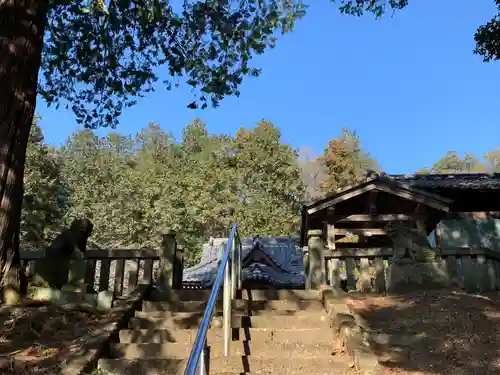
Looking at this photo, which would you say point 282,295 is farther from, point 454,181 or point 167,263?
point 454,181

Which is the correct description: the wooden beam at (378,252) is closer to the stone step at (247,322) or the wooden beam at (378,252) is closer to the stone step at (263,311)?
the stone step at (263,311)

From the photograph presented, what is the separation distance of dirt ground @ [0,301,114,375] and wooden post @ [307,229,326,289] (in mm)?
3333

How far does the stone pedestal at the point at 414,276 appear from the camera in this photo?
23.0ft

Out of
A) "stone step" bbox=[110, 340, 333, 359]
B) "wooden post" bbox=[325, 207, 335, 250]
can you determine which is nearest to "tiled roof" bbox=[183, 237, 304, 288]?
"wooden post" bbox=[325, 207, 335, 250]

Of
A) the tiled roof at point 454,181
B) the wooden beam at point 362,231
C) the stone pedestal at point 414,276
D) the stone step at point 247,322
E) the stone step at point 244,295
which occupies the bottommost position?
the stone step at point 247,322

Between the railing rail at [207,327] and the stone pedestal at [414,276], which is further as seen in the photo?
the stone pedestal at [414,276]

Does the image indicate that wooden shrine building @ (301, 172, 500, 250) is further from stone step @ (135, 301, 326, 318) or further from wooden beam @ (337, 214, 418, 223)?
stone step @ (135, 301, 326, 318)

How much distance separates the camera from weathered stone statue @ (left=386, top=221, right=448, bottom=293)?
7.02 m

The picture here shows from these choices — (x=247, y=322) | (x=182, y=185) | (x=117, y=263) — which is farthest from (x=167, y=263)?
(x=182, y=185)

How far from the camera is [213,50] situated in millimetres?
9273

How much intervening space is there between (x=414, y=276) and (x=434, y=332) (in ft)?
5.96

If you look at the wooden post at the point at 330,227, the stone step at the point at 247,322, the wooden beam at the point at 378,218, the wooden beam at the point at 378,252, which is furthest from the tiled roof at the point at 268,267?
the stone step at the point at 247,322

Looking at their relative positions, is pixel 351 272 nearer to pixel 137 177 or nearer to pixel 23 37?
pixel 23 37

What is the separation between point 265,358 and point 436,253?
4254mm
